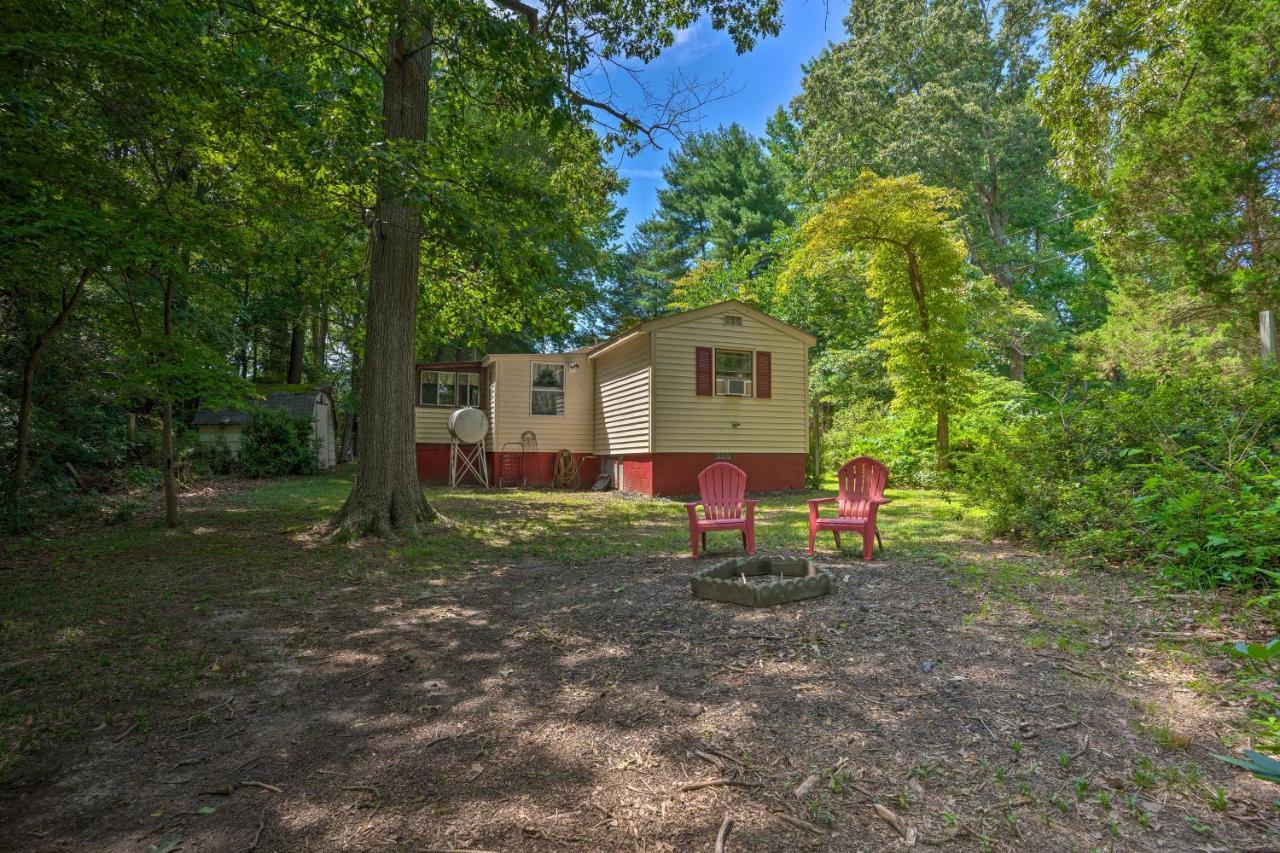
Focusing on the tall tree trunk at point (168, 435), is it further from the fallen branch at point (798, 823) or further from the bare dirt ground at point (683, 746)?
the fallen branch at point (798, 823)

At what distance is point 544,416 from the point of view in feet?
49.8

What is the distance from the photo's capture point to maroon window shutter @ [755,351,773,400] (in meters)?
12.4

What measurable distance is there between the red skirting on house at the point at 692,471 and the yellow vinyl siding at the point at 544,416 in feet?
8.06

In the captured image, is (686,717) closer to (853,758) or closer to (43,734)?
(853,758)

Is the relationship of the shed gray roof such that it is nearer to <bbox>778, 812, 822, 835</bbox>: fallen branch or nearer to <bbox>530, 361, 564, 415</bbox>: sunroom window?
<bbox>530, 361, 564, 415</bbox>: sunroom window

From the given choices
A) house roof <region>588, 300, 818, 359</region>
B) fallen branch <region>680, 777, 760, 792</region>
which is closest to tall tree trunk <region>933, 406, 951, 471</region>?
house roof <region>588, 300, 818, 359</region>

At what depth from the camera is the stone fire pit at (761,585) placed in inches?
159

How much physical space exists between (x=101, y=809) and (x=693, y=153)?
814cm

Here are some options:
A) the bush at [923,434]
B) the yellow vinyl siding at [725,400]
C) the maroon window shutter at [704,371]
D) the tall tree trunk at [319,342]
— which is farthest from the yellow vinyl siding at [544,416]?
the tall tree trunk at [319,342]

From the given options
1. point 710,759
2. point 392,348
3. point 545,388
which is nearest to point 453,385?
point 545,388

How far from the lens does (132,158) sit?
7684 mm

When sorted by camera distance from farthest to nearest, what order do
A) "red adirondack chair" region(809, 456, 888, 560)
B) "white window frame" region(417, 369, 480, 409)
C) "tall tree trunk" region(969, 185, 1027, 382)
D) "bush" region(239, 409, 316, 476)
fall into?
"tall tree trunk" region(969, 185, 1027, 382) → "bush" region(239, 409, 316, 476) → "white window frame" region(417, 369, 480, 409) → "red adirondack chair" region(809, 456, 888, 560)

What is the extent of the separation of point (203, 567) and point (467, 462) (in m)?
9.61

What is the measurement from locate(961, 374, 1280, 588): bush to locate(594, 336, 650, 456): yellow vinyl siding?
6330 mm
